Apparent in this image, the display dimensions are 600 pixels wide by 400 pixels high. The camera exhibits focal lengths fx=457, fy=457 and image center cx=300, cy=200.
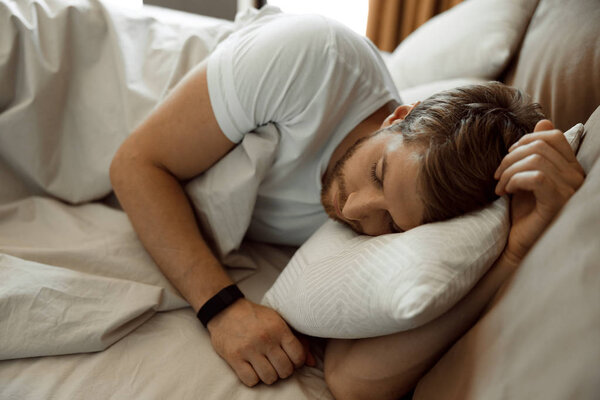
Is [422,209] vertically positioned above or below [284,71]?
below

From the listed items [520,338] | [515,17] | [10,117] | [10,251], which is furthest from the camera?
[515,17]

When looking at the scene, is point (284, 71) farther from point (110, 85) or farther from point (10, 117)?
point (10, 117)

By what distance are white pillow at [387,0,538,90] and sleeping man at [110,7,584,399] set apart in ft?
1.20

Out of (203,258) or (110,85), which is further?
(110,85)

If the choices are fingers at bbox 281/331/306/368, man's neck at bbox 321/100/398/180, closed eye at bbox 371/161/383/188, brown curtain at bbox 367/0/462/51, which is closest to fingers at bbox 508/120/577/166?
closed eye at bbox 371/161/383/188

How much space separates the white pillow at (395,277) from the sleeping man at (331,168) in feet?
0.17

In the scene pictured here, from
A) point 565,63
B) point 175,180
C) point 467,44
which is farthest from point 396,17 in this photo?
point 175,180

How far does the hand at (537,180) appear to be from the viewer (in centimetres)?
60

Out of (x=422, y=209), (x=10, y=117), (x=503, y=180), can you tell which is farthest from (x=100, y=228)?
(x=503, y=180)

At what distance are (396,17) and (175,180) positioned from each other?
1.76 m

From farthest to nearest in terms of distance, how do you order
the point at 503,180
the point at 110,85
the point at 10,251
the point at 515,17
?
the point at 515,17, the point at 110,85, the point at 10,251, the point at 503,180

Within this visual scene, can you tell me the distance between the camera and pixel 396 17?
229 cm

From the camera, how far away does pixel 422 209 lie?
0.72m

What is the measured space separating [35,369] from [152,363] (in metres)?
0.17
